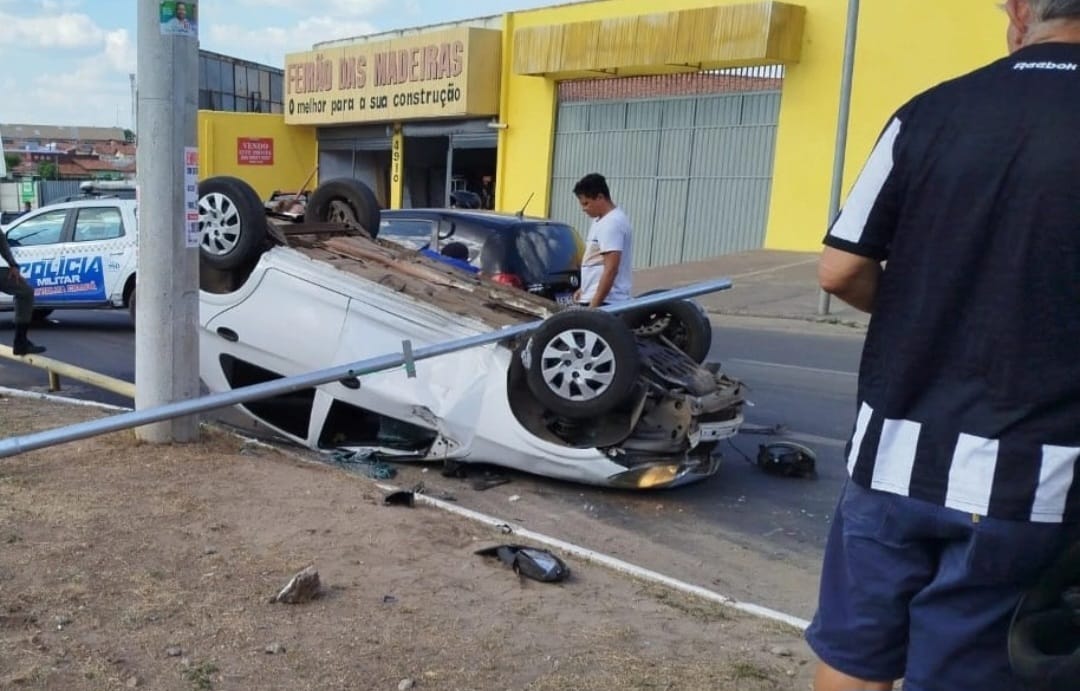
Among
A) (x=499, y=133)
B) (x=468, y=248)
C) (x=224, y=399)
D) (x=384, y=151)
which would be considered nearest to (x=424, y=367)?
(x=224, y=399)

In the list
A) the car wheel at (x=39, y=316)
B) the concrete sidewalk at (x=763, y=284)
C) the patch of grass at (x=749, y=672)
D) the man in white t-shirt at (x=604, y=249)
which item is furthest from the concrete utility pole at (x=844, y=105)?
the patch of grass at (x=749, y=672)

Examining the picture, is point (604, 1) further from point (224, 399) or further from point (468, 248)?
point (224, 399)

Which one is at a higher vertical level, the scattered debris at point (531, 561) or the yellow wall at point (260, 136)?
the yellow wall at point (260, 136)

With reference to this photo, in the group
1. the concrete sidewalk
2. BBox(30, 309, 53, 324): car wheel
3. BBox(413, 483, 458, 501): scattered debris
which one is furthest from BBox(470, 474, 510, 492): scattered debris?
the concrete sidewalk

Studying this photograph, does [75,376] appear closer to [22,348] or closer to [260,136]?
[22,348]

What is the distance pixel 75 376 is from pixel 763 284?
13503 millimetres

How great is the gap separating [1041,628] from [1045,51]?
107 cm

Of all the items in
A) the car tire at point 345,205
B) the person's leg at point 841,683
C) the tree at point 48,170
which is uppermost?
the car tire at point 345,205

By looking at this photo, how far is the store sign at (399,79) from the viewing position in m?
26.2

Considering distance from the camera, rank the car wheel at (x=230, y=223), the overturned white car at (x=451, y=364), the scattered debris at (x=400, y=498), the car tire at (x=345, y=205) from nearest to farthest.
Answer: the scattered debris at (x=400, y=498)
the overturned white car at (x=451, y=364)
the car wheel at (x=230, y=223)
the car tire at (x=345, y=205)

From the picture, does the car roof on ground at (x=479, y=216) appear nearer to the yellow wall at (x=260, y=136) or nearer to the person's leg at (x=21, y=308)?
the person's leg at (x=21, y=308)

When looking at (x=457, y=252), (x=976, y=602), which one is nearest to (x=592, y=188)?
(x=457, y=252)

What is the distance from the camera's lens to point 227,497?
16.4 ft

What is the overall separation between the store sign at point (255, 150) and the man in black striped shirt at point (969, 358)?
107 ft
